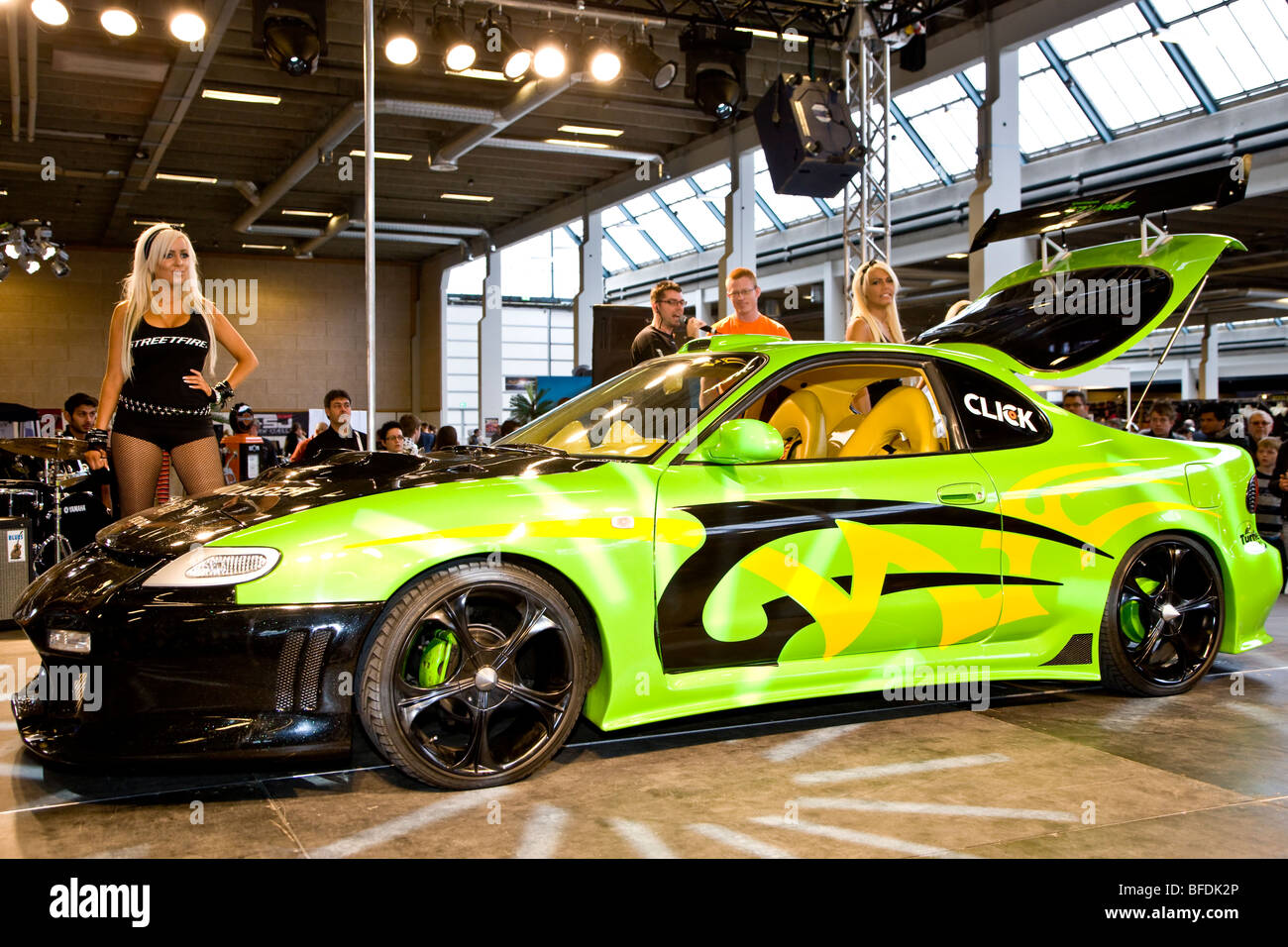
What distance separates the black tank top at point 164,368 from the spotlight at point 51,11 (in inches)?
245

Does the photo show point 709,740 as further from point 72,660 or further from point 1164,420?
point 1164,420

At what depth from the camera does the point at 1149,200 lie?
4535 mm

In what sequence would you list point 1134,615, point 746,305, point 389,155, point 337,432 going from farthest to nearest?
point 389,155 < point 337,432 < point 746,305 < point 1134,615

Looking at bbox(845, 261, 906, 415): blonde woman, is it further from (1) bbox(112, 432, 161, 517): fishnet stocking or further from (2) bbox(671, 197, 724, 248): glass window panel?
(2) bbox(671, 197, 724, 248): glass window panel

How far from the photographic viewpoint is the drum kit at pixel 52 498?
6.23m

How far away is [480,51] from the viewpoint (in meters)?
12.1

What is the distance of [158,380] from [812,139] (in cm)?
690

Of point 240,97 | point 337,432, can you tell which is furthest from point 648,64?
point 240,97

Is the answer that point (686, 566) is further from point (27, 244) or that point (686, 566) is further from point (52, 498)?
point (27, 244)

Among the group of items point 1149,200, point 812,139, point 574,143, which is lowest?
point 1149,200

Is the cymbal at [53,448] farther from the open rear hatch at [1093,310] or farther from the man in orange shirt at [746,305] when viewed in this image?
the open rear hatch at [1093,310]

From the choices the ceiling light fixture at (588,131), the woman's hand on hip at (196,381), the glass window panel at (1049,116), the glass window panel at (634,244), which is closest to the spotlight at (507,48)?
the ceiling light fixture at (588,131)

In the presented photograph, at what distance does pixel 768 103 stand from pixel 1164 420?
471 centimetres
